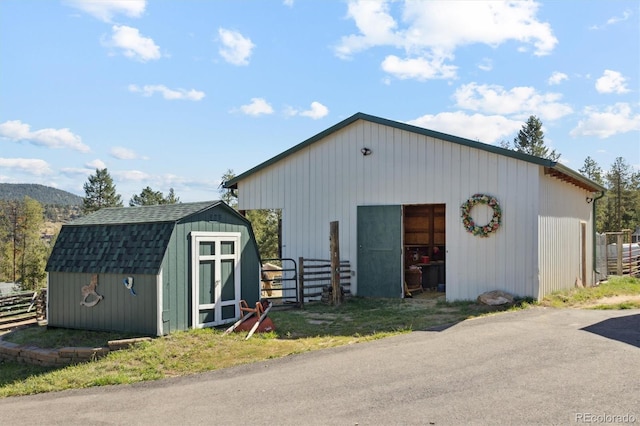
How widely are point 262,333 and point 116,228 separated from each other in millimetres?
3351

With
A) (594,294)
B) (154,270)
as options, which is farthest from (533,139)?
(154,270)

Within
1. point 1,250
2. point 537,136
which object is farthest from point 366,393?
point 1,250

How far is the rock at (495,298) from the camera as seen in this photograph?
10.5m

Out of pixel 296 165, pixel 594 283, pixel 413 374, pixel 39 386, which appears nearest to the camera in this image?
pixel 413 374

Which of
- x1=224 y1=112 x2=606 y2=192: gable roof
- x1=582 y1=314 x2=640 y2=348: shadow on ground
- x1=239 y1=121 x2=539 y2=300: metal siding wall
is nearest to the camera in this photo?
x1=582 y1=314 x2=640 y2=348: shadow on ground

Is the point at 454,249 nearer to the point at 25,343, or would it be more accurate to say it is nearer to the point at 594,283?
the point at 594,283

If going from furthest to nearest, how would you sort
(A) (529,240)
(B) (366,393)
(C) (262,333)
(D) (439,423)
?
Result: (A) (529,240) < (C) (262,333) < (B) (366,393) < (D) (439,423)

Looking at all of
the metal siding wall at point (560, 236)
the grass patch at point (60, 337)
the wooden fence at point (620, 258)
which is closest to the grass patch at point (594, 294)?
the metal siding wall at point (560, 236)

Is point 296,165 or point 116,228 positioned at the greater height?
point 296,165

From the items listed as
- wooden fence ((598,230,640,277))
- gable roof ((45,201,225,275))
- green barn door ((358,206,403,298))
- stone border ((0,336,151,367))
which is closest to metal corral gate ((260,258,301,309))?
green barn door ((358,206,403,298))

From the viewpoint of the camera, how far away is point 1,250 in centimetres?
4175

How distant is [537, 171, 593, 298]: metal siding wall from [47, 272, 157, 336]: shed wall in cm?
795

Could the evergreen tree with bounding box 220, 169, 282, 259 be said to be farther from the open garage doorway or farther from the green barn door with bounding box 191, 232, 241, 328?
the green barn door with bounding box 191, 232, 241, 328

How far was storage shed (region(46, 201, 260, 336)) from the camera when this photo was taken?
27.5 feet
